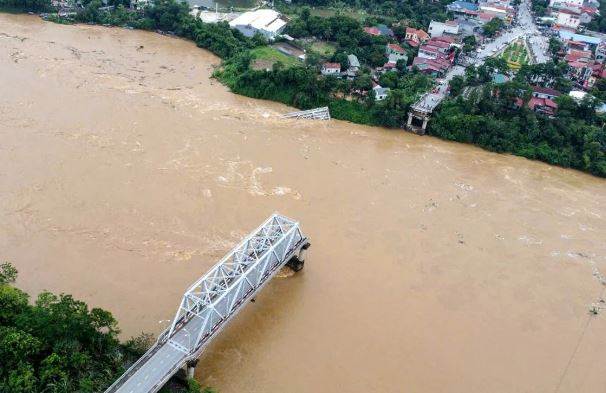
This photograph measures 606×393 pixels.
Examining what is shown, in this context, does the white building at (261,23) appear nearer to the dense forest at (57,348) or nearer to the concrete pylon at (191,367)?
the dense forest at (57,348)

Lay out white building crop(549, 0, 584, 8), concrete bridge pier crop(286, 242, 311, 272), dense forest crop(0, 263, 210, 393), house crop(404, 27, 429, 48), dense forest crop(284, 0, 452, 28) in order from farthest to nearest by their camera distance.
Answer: white building crop(549, 0, 584, 8) < dense forest crop(284, 0, 452, 28) < house crop(404, 27, 429, 48) < concrete bridge pier crop(286, 242, 311, 272) < dense forest crop(0, 263, 210, 393)

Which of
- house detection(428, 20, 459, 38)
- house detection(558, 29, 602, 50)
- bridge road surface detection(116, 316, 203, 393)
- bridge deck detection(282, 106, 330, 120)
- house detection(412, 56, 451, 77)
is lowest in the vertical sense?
bridge road surface detection(116, 316, 203, 393)

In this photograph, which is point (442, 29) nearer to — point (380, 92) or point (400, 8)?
point (400, 8)

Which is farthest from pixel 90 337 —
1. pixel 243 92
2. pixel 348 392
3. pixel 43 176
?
pixel 243 92

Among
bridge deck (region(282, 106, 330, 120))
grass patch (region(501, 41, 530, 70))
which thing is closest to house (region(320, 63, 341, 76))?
bridge deck (region(282, 106, 330, 120))

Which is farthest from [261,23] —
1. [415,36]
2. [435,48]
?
[435,48]

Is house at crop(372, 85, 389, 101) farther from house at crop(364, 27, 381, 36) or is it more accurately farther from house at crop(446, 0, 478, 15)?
house at crop(446, 0, 478, 15)
